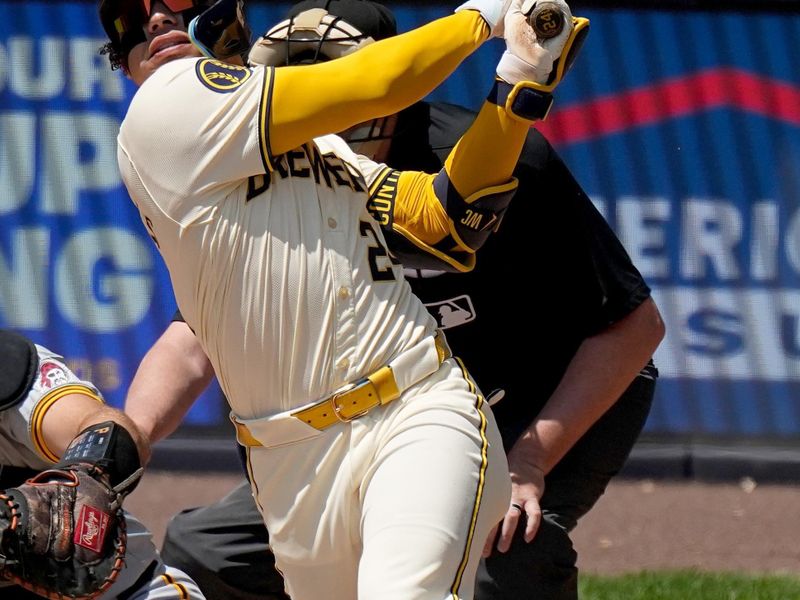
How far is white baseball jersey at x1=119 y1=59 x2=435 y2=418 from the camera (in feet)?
10.3

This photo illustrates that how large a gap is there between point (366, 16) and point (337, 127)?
1039 mm

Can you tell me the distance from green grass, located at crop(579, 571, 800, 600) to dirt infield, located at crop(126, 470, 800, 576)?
29 centimetres

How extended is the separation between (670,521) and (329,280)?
363cm

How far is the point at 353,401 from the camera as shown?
3189 mm

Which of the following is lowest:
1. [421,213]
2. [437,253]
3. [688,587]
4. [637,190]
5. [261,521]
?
[688,587]

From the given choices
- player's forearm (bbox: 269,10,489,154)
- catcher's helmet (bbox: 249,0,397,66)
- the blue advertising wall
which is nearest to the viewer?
player's forearm (bbox: 269,10,489,154)

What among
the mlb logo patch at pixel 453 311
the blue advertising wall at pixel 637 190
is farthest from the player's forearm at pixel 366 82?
the blue advertising wall at pixel 637 190

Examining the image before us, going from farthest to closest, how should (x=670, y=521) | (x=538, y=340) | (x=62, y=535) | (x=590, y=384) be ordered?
(x=670, y=521) < (x=538, y=340) < (x=590, y=384) < (x=62, y=535)

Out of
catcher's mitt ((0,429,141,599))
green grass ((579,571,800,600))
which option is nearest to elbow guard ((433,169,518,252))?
catcher's mitt ((0,429,141,599))

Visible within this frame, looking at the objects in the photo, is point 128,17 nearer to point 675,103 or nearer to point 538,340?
point 538,340

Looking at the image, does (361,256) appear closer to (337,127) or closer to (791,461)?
(337,127)

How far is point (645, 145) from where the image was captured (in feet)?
23.6

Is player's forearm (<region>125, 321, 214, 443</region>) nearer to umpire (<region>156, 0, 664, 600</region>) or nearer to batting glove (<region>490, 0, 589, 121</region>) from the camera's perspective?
umpire (<region>156, 0, 664, 600</region>)

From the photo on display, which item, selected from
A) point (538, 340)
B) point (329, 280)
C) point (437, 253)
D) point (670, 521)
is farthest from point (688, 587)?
point (329, 280)
